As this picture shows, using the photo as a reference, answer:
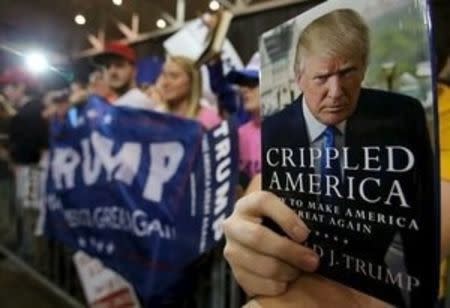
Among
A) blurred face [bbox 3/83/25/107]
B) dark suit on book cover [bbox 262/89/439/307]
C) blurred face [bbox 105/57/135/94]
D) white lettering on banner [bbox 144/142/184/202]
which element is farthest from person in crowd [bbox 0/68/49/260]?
dark suit on book cover [bbox 262/89/439/307]

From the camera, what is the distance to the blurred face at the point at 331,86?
0.32 meters

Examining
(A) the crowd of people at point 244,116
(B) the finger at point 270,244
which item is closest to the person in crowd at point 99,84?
(A) the crowd of people at point 244,116

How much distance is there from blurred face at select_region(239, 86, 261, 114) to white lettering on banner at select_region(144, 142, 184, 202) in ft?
0.98

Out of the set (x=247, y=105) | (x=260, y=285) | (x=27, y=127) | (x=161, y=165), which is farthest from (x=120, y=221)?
(x=260, y=285)

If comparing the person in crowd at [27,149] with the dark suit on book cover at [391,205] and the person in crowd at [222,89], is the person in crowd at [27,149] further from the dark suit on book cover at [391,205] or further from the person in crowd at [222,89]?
the dark suit on book cover at [391,205]

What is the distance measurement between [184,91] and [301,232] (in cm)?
117

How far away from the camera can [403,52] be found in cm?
28

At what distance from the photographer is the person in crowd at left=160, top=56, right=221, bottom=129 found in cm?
141

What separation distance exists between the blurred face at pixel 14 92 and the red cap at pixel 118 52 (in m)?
0.50

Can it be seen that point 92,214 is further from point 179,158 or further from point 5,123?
point 5,123

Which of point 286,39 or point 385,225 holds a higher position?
point 286,39

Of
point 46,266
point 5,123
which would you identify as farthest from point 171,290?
point 5,123

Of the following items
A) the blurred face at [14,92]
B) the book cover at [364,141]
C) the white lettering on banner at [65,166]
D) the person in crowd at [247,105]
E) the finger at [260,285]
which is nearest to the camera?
the book cover at [364,141]

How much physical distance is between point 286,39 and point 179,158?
1099mm
